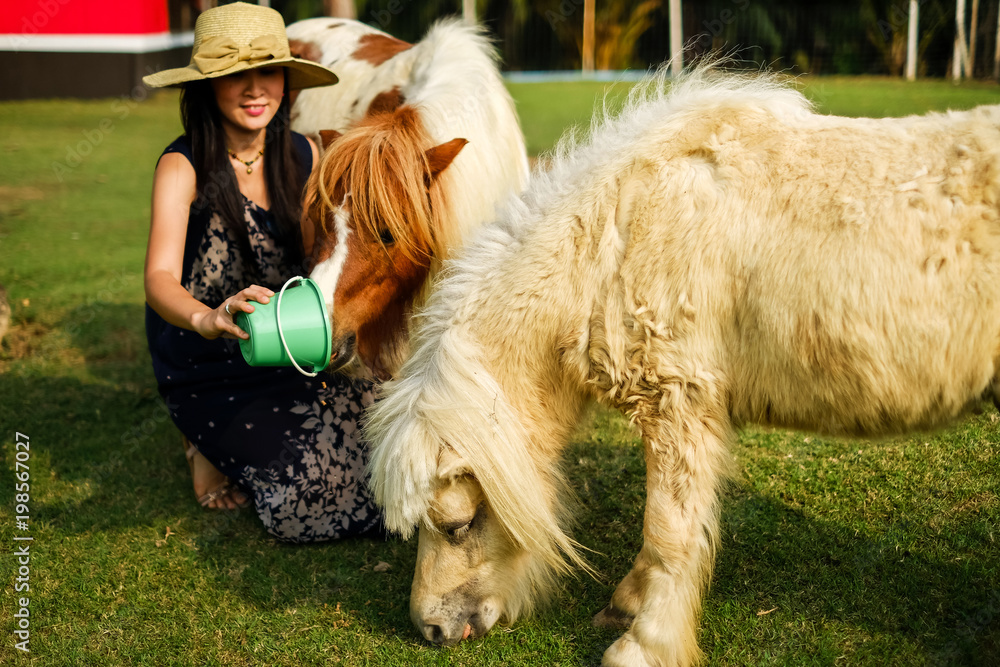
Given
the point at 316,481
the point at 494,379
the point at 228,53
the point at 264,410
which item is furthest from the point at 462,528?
the point at 228,53

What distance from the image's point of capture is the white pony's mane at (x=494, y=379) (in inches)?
92.7

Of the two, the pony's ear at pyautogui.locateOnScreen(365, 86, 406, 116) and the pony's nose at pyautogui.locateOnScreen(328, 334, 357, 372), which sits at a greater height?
the pony's ear at pyautogui.locateOnScreen(365, 86, 406, 116)

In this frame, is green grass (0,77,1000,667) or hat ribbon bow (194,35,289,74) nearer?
green grass (0,77,1000,667)

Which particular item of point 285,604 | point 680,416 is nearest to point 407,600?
point 285,604

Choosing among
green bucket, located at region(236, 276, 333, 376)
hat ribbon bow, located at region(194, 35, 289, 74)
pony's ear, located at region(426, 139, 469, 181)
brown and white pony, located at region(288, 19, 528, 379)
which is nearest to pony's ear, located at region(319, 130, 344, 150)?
brown and white pony, located at region(288, 19, 528, 379)

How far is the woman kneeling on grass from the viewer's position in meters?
3.19

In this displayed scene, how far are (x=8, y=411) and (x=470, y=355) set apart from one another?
331 centimetres

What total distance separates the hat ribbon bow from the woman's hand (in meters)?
1.01

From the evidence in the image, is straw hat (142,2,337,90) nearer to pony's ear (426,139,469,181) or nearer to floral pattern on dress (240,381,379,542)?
pony's ear (426,139,469,181)

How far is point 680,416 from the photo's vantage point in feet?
7.50

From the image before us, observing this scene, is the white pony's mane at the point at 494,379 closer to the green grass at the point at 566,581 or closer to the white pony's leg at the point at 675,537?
the white pony's leg at the point at 675,537

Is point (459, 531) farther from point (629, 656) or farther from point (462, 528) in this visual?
point (629, 656)

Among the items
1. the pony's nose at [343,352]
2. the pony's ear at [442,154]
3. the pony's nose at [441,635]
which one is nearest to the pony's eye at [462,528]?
the pony's nose at [441,635]

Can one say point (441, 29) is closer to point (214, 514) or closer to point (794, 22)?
point (214, 514)
